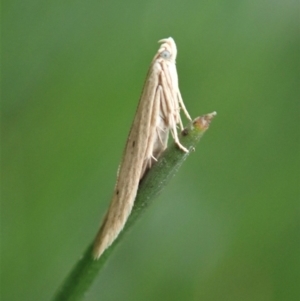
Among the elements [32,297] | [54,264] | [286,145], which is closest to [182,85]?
[286,145]

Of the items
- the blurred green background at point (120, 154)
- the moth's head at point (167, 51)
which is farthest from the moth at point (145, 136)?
the blurred green background at point (120, 154)

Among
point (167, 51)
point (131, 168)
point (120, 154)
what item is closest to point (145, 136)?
point (131, 168)

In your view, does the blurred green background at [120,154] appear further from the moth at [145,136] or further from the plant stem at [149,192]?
the plant stem at [149,192]

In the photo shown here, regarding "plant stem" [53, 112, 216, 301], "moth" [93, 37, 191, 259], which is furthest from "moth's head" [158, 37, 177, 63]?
"plant stem" [53, 112, 216, 301]

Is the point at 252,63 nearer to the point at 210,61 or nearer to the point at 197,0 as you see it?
the point at 210,61

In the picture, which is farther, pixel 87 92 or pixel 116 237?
pixel 87 92
